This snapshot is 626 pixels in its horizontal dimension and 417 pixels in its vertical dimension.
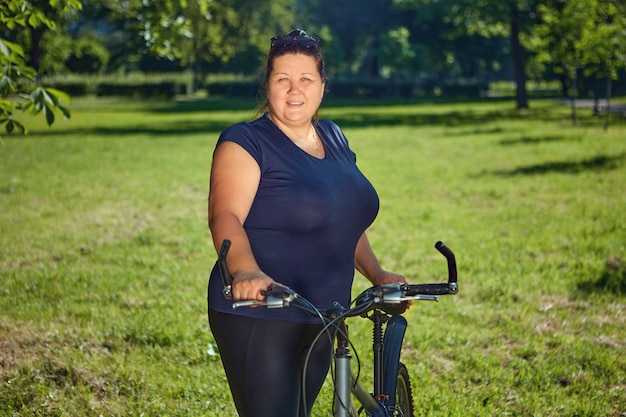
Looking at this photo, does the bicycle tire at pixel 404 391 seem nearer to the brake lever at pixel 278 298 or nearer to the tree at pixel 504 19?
the brake lever at pixel 278 298

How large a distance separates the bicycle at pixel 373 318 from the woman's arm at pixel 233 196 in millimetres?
223

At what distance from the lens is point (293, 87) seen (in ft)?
9.39

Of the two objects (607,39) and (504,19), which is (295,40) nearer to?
(607,39)

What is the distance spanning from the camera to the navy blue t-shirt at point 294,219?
8.99 feet

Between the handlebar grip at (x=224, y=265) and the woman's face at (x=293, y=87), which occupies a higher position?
the woman's face at (x=293, y=87)

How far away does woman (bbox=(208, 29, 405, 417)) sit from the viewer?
271 cm

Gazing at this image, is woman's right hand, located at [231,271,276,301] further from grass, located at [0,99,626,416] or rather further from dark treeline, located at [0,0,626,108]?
dark treeline, located at [0,0,626,108]

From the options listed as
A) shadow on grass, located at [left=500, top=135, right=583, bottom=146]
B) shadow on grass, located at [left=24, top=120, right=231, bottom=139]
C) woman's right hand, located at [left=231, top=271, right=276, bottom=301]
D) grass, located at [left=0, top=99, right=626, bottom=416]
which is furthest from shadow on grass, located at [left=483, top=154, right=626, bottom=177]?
woman's right hand, located at [left=231, top=271, right=276, bottom=301]

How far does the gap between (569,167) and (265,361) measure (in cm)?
1706

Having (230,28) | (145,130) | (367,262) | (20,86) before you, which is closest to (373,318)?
(367,262)

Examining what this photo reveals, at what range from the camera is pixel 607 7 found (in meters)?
25.8

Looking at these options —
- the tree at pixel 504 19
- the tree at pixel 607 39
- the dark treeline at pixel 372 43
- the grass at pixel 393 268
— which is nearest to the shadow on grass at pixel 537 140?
the tree at pixel 607 39

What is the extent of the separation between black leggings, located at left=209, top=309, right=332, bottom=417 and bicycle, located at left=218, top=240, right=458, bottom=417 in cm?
13

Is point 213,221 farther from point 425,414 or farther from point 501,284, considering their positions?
point 501,284
